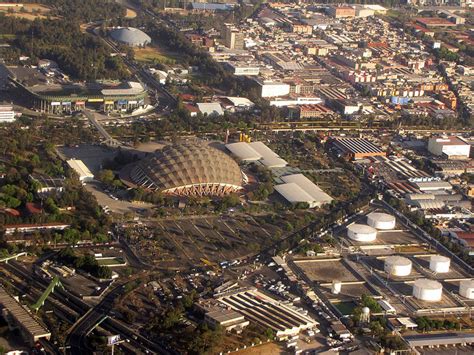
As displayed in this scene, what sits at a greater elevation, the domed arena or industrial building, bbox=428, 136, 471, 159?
the domed arena

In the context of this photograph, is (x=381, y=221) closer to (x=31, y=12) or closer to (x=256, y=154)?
(x=256, y=154)

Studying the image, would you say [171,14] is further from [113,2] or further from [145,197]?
[145,197]

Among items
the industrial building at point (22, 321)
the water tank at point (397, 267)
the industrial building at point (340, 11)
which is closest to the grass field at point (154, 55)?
the industrial building at point (340, 11)

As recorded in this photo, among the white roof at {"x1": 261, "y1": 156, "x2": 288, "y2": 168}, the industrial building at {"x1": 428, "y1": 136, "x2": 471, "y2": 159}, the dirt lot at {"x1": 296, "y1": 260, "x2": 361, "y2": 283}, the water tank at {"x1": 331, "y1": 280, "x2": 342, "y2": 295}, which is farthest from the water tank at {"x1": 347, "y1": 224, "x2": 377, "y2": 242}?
the industrial building at {"x1": 428, "y1": 136, "x2": 471, "y2": 159}

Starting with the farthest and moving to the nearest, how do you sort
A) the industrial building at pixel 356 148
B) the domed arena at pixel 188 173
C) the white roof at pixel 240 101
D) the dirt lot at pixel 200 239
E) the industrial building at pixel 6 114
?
the white roof at pixel 240 101, the industrial building at pixel 6 114, the industrial building at pixel 356 148, the domed arena at pixel 188 173, the dirt lot at pixel 200 239

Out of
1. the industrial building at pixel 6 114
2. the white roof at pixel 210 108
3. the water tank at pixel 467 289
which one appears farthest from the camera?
the white roof at pixel 210 108

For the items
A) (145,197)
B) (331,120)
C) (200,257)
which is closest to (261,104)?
(331,120)

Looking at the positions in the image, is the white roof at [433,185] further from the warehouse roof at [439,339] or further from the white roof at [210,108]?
the warehouse roof at [439,339]

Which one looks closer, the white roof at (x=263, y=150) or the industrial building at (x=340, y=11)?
the white roof at (x=263, y=150)

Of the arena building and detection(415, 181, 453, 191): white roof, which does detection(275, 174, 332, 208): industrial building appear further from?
the arena building
